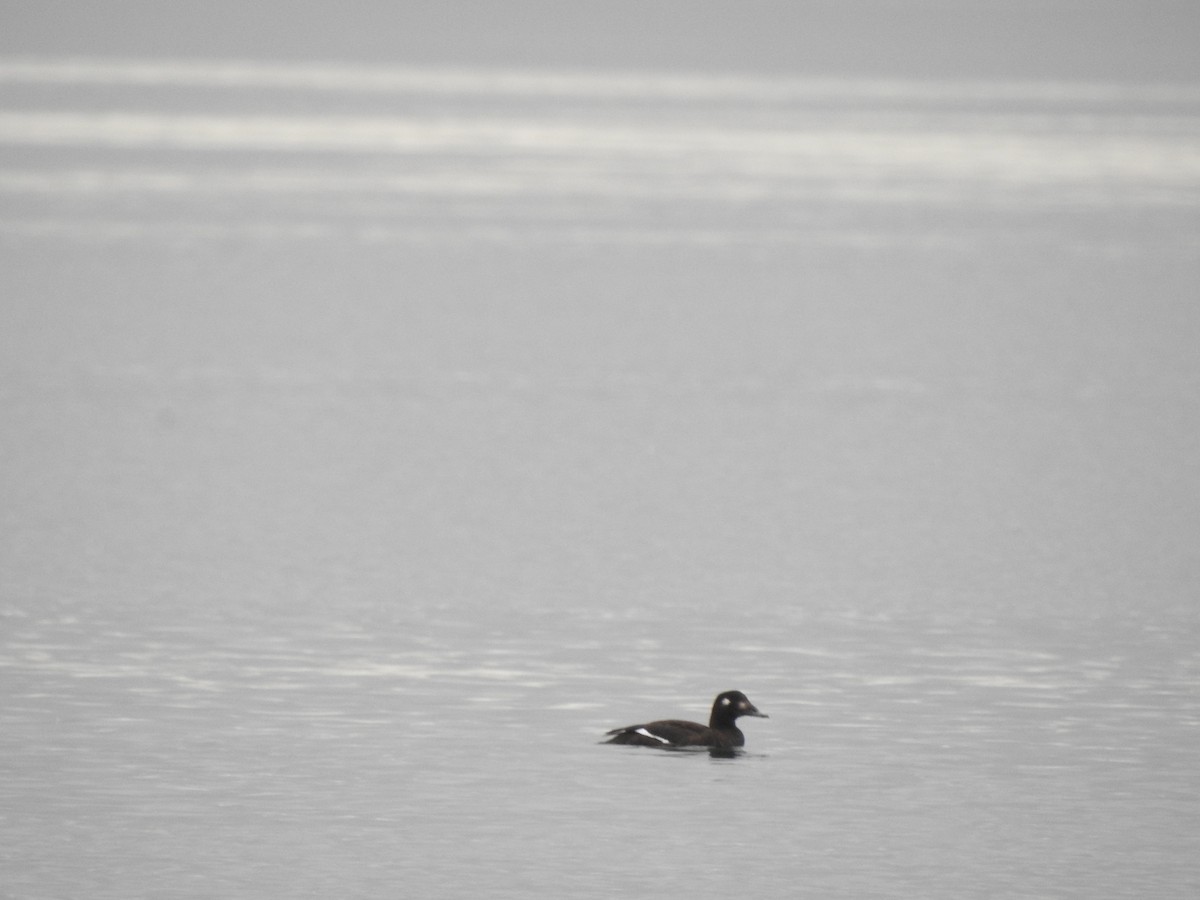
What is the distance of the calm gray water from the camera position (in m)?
9.86

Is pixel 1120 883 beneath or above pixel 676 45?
beneath

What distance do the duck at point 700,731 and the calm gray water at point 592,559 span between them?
0.30 ft

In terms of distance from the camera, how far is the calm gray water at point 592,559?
32.3 ft

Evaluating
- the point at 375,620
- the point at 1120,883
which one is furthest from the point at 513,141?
the point at 1120,883

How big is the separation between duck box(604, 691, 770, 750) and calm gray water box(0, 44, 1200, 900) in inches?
3.6

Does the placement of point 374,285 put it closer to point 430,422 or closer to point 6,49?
point 430,422

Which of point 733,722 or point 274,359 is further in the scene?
point 274,359

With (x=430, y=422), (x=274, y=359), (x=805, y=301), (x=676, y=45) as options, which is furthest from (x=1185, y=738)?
(x=676, y=45)

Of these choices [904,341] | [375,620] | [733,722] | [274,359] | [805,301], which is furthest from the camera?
[805,301]

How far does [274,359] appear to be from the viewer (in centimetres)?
2462

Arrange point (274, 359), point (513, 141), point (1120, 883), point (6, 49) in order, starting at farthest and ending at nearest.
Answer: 1. point (6, 49)
2. point (513, 141)
3. point (274, 359)
4. point (1120, 883)

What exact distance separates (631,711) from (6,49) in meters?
122

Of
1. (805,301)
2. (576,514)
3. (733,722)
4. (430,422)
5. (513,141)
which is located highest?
(513,141)

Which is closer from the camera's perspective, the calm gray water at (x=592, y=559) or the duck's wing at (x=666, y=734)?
the calm gray water at (x=592, y=559)
